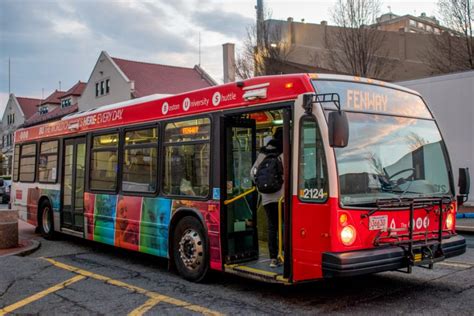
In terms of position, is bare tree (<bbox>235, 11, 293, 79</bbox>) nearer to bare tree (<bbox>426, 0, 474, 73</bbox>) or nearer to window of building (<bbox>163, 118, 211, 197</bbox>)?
bare tree (<bbox>426, 0, 474, 73</bbox>)

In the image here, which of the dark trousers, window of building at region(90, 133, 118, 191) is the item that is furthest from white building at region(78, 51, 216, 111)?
the dark trousers

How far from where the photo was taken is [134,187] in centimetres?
885

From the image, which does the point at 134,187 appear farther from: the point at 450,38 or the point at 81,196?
the point at 450,38

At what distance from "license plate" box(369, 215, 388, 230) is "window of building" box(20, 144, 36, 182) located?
31.3 feet

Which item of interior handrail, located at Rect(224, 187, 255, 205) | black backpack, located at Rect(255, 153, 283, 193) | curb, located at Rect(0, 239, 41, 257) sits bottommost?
curb, located at Rect(0, 239, 41, 257)

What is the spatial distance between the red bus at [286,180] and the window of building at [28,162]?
333 cm

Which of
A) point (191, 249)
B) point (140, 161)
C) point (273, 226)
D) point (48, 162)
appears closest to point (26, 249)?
point (48, 162)

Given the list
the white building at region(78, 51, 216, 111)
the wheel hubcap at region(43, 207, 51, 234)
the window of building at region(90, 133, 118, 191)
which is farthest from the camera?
the white building at region(78, 51, 216, 111)

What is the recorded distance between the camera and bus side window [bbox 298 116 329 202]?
5.67 meters

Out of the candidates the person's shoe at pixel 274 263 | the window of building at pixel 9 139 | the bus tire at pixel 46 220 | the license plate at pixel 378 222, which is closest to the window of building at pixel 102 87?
the window of building at pixel 9 139

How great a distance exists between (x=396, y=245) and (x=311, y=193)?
113 centimetres

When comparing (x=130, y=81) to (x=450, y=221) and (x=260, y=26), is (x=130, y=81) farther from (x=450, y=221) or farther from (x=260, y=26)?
(x=450, y=221)

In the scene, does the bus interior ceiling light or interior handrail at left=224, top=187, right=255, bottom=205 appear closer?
the bus interior ceiling light

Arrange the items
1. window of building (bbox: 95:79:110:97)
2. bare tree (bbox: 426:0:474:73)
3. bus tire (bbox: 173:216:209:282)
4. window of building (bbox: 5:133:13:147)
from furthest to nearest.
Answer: window of building (bbox: 5:133:13:147)
window of building (bbox: 95:79:110:97)
bare tree (bbox: 426:0:474:73)
bus tire (bbox: 173:216:209:282)
